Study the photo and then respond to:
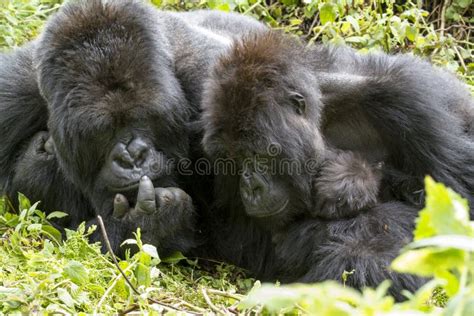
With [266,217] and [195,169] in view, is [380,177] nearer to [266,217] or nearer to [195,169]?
[266,217]

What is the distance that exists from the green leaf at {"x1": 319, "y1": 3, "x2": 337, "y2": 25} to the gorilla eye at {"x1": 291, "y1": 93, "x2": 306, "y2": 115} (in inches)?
76.5

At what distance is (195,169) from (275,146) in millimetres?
741

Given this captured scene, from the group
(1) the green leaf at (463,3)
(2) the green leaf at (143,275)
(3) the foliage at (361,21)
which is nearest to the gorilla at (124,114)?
(2) the green leaf at (143,275)

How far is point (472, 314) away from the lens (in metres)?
1.25

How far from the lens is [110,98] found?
11.1ft

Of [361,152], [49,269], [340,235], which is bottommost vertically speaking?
[49,269]

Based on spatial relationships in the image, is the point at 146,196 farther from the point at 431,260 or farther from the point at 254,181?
the point at 431,260

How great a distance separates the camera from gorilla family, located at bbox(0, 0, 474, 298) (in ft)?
10.8

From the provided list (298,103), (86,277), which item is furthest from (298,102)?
(86,277)

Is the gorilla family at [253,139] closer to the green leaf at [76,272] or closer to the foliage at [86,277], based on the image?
the foliage at [86,277]

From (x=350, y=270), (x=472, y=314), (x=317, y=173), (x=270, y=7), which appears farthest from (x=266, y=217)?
(x=270, y=7)

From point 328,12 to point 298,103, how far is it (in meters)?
2.00

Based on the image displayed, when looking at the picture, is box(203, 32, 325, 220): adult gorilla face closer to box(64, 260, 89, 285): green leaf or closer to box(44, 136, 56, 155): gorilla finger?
box(64, 260, 89, 285): green leaf

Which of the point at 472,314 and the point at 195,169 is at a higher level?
the point at 472,314
